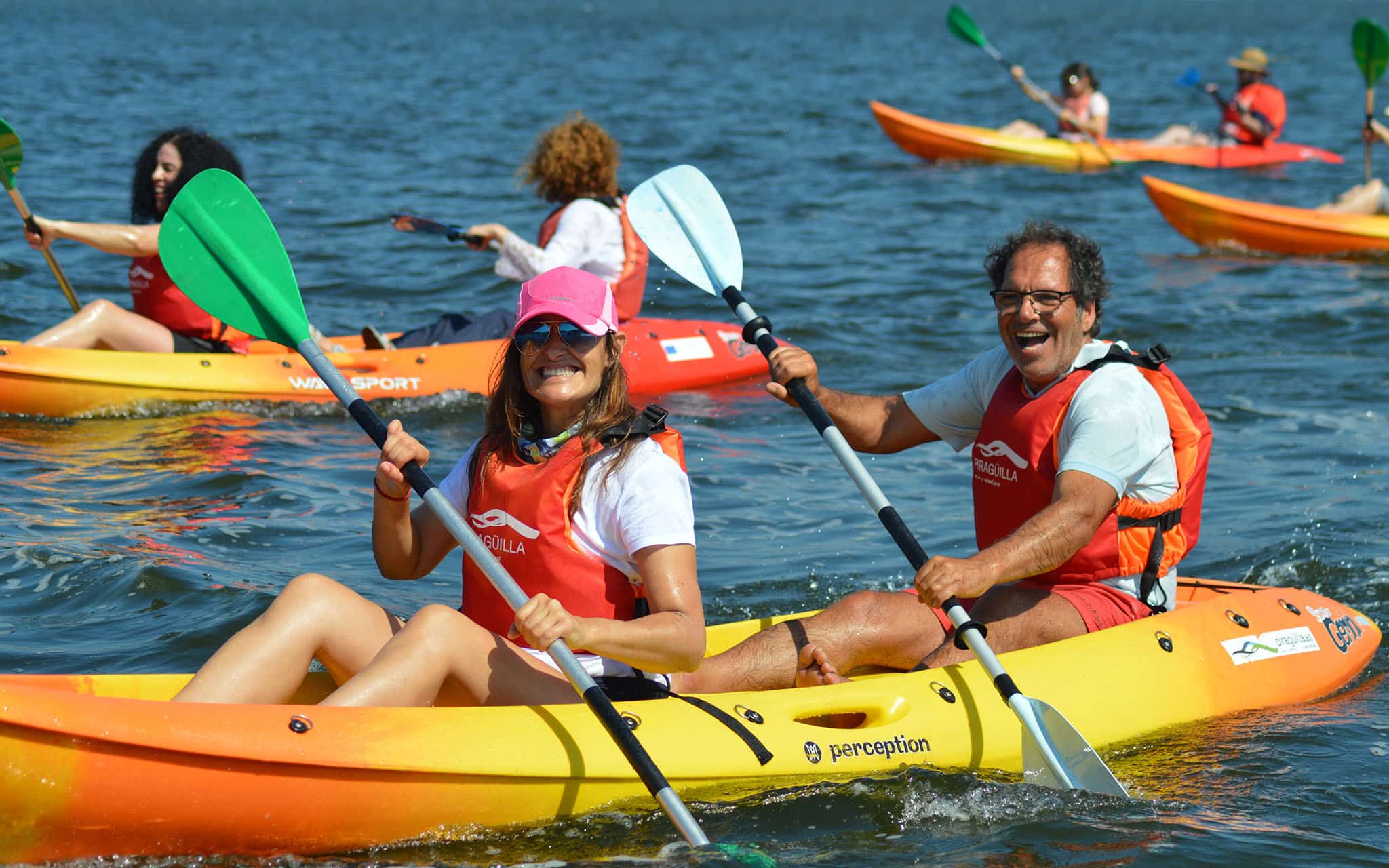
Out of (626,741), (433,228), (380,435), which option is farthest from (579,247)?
(626,741)

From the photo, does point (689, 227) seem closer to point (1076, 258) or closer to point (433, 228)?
point (1076, 258)

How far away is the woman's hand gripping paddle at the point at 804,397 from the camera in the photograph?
11.5ft

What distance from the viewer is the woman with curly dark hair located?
6.46 m

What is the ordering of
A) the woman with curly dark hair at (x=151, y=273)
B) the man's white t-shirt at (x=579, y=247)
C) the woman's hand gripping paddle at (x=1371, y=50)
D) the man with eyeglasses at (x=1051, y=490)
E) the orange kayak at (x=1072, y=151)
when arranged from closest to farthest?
the man with eyeglasses at (x=1051, y=490) < the woman with curly dark hair at (x=151, y=273) < the man's white t-shirt at (x=579, y=247) < the woman's hand gripping paddle at (x=1371, y=50) < the orange kayak at (x=1072, y=151)

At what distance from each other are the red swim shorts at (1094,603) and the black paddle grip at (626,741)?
1.08 metres

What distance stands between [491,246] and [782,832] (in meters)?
4.59

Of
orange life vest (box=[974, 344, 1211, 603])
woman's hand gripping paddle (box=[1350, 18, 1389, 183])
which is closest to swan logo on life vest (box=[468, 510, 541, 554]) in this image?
orange life vest (box=[974, 344, 1211, 603])

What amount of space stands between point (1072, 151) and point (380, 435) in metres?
12.7

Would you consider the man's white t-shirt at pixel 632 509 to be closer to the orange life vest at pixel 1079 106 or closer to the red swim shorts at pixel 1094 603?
the red swim shorts at pixel 1094 603

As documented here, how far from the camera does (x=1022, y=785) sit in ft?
11.7

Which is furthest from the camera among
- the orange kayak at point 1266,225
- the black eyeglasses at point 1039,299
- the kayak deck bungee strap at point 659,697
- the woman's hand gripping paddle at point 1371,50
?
the woman's hand gripping paddle at point 1371,50

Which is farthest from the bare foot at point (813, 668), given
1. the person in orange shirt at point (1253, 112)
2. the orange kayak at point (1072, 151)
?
the orange kayak at point (1072, 151)

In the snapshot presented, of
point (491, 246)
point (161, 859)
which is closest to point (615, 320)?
point (161, 859)

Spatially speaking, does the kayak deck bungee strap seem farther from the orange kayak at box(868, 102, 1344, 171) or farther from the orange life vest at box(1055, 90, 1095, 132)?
the orange kayak at box(868, 102, 1344, 171)
